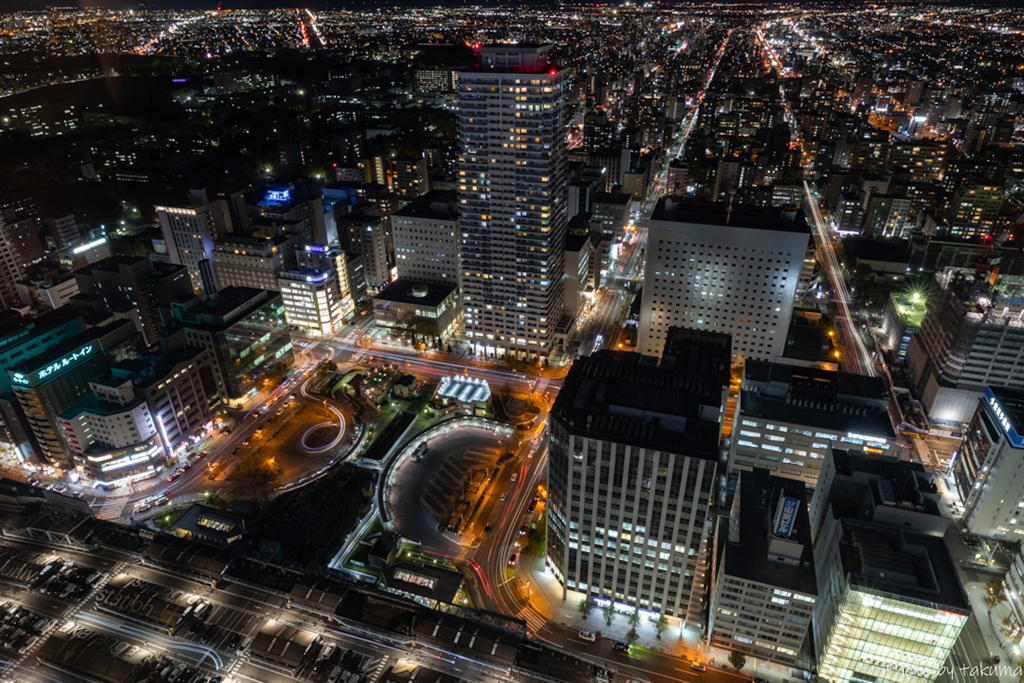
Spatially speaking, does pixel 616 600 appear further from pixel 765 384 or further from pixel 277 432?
pixel 277 432

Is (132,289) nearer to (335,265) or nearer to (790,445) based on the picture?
(335,265)

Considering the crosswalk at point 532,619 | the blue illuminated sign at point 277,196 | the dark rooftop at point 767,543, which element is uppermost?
the blue illuminated sign at point 277,196

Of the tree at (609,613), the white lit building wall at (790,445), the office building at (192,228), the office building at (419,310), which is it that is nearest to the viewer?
the tree at (609,613)

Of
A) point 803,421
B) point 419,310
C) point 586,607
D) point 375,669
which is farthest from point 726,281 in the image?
point 375,669

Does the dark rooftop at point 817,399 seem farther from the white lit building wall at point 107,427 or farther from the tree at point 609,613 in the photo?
the white lit building wall at point 107,427

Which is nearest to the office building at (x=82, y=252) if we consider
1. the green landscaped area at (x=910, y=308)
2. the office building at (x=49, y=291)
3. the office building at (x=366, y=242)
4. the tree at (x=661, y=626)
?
the office building at (x=49, y=291)

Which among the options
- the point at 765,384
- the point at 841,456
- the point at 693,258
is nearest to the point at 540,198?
the point at 693,258

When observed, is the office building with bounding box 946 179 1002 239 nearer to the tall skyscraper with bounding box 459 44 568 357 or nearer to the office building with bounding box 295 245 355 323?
the tall skyscraper with bounding box 459 44 568 357
